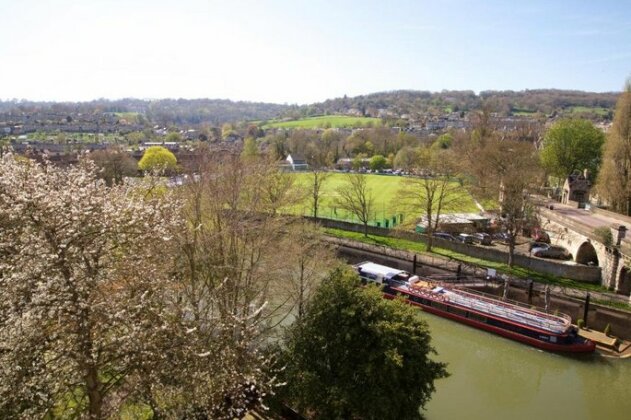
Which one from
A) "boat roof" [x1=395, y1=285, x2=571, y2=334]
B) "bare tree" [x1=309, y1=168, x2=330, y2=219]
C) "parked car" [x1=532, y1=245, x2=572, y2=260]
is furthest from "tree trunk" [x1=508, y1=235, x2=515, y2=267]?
"bare tree" [x1=309, y1=168, x2=330, y2=219]

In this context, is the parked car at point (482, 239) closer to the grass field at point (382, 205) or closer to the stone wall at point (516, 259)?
the stone wall at point (516, 259)

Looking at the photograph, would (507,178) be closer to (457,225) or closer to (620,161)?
(457,225)

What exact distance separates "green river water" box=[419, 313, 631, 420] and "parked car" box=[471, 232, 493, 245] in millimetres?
11775

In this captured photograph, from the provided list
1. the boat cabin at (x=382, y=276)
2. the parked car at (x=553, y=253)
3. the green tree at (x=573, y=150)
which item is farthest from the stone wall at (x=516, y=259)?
the green tree at (x=573, y=150)

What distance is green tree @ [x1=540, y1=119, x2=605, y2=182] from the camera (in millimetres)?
47562

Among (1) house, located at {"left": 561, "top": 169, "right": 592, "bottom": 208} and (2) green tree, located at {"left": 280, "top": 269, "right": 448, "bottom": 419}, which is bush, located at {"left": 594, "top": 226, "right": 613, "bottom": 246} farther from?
(2) green tree, located at {"left": 280, "top": 269, "right": 448, "bottom": 419}

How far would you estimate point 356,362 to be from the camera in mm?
13531

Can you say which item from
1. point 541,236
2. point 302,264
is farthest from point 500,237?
point 302,264

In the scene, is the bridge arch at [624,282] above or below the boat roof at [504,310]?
above

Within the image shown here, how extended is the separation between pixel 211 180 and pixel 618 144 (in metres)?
31.9

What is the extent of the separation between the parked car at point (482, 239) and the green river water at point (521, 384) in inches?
464

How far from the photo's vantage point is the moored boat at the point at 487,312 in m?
21.8

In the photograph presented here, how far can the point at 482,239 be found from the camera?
114 feet

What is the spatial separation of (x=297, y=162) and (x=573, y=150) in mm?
49543
